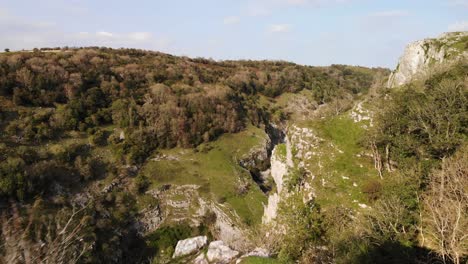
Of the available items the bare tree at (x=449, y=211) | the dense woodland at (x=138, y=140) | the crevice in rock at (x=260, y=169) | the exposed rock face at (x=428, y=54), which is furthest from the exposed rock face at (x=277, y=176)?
the exposed rock face at (x=428, y=54)

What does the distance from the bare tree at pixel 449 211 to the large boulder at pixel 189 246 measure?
28236 mm

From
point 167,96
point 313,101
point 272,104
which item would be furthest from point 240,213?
point 313,101

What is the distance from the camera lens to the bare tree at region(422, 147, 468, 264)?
17.6 m

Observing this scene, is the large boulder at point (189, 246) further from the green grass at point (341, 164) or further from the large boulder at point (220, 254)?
the green grass at point (341, 164)

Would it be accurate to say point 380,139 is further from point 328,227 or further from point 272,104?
point 272,104

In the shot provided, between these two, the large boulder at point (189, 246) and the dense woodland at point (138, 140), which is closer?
the dense woodland at point (138, 140)

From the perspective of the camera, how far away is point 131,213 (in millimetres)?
48188

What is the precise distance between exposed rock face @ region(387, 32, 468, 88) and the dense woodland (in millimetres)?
9881

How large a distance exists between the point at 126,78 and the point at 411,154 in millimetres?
69217

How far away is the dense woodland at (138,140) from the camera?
18875 mm

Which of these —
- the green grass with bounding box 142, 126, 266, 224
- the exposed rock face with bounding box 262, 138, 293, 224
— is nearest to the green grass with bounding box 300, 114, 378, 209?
the exposed rock face with bounding box 262, 138, 293, 224

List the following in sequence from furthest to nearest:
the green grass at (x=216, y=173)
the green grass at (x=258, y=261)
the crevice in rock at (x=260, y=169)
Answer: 1. the crevice in rock at (x=260, y=169)
2. the green grass at (x=216, y=173)
3. the green grass at (x=258, y=261)

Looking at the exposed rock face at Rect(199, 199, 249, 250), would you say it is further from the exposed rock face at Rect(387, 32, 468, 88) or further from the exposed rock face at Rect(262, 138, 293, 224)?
the exposed rock face at Rect(387, 32, 468, 88)

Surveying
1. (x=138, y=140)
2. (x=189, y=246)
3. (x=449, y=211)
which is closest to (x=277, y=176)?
(x=189, y=246)
